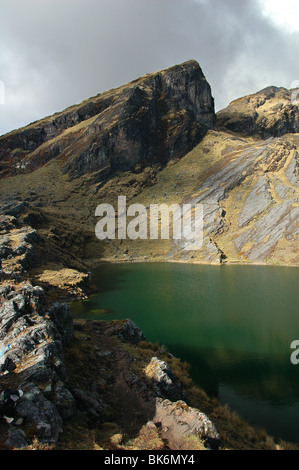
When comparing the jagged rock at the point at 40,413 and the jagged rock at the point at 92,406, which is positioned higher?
the jagged rock at the point at 40,413

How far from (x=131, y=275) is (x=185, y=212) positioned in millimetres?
47534

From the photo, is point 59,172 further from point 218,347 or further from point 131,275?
point 218,347

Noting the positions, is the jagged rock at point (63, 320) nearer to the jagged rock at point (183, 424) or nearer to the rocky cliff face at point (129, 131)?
the jagged rock at point (183, 424)

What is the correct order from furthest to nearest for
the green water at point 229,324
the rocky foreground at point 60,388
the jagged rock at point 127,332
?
the jagged rock at point 127,332
the green water at point 229,324
the rocky foreground at point 60,388

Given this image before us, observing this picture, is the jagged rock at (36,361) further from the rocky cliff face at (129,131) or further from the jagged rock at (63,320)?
the rocky cliff face at (129,131)

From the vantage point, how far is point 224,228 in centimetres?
9312

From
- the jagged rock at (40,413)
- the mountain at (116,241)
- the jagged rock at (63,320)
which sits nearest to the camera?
the jagged rock at (40,413)

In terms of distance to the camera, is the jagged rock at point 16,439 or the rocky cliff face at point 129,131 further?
the rocky cliff face at point 129,131

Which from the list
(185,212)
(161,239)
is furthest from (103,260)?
(185,212)

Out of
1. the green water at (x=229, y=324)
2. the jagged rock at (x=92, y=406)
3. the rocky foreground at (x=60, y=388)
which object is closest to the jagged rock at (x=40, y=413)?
the rocky foreground at (x=60, y=388)

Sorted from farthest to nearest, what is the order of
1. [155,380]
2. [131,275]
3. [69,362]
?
[131,275], [69,362], [155,380]

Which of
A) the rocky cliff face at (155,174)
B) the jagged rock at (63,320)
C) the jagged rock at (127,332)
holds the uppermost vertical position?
the rocky cliff face at (155,174)

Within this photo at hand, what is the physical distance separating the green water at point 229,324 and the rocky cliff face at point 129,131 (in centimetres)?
10295

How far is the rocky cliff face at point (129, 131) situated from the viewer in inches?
5950
